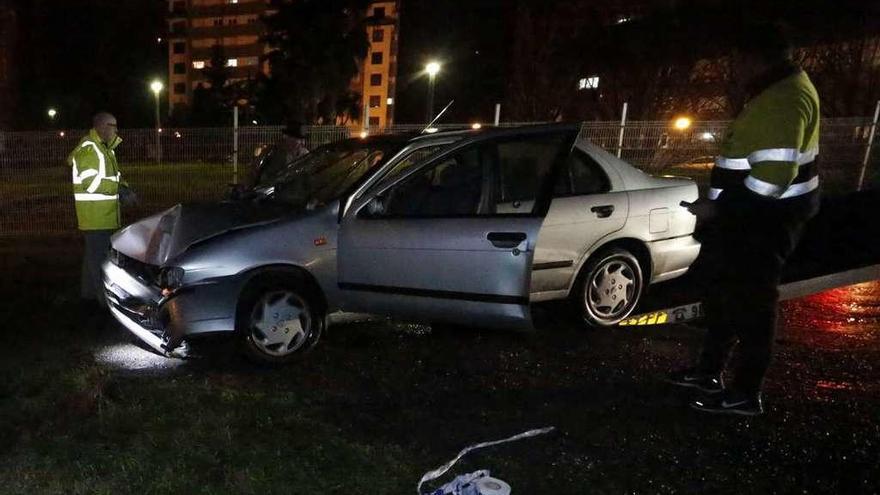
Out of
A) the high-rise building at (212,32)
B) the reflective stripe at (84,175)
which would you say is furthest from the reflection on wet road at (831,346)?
the high-rise building at (212,32)

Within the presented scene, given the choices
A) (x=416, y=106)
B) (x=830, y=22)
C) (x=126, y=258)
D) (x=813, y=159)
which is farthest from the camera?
(x=416, y=106)

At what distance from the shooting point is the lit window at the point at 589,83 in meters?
23.6

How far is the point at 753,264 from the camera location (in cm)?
377

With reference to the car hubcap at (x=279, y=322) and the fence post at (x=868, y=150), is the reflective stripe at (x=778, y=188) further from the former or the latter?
the fence post at (x=868, y=150)

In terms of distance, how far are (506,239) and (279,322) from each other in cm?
159

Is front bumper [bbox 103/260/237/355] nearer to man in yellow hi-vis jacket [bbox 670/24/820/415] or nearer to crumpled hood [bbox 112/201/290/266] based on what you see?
crumpled hood [bbox 112/201/290/266]

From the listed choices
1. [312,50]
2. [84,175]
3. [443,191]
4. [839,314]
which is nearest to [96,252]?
[84,175]

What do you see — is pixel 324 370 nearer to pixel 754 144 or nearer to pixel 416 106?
pixel 754 144

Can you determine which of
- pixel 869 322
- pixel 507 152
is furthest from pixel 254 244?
pixel 869 322

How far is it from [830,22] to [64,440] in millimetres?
20422

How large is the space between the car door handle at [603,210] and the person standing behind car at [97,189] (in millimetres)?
4015

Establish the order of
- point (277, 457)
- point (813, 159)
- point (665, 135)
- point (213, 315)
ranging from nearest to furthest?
point (277, 457), point (813, 159), point (213, 315), point (665, 135)

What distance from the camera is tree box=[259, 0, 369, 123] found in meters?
39.9

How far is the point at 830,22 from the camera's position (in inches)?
737
